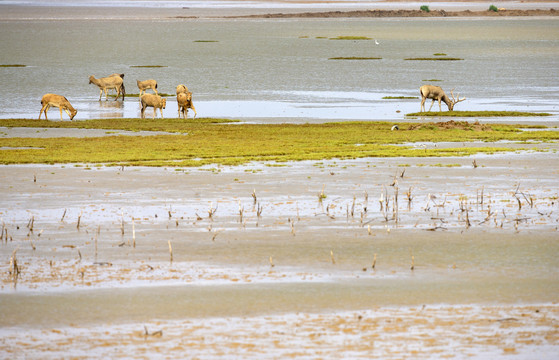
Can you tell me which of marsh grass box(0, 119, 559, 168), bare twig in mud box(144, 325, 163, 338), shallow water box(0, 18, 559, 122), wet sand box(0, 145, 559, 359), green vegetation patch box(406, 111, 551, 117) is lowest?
bare twig in mud box(144, 325, 163, 338)

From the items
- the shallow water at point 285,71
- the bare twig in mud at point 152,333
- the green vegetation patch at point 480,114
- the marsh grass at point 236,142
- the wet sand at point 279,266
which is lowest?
the bare twig in mud at point 152,333

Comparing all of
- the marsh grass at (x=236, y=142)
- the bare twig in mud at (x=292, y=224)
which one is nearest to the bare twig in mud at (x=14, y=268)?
the bare twig in mud at (x=292, y=224)

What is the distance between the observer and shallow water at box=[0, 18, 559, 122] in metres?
42.6

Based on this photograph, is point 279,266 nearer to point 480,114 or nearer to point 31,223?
point 31,223

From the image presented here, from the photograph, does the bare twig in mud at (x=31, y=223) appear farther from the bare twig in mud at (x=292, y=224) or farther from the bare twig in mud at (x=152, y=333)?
the bare twig in mud at (x=152, y=333)

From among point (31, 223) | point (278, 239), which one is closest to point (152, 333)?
point (278, 239)

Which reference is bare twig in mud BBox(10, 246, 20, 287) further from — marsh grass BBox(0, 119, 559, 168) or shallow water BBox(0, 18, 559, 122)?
shallow water BBox(0, 18, 559, 122)

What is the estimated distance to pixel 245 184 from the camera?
20.2 meters

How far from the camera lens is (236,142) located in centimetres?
2795

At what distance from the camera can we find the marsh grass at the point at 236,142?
957 inches

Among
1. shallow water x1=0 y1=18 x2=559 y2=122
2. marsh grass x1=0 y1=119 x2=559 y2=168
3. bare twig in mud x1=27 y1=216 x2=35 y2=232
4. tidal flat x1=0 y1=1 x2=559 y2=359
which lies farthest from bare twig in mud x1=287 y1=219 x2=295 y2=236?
shallow water x1=0 y1=18 x2=559 y2=122

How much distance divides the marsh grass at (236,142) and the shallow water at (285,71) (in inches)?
173

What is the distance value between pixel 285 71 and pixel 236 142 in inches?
1621

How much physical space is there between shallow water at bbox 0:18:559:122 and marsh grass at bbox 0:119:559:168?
439 cm
